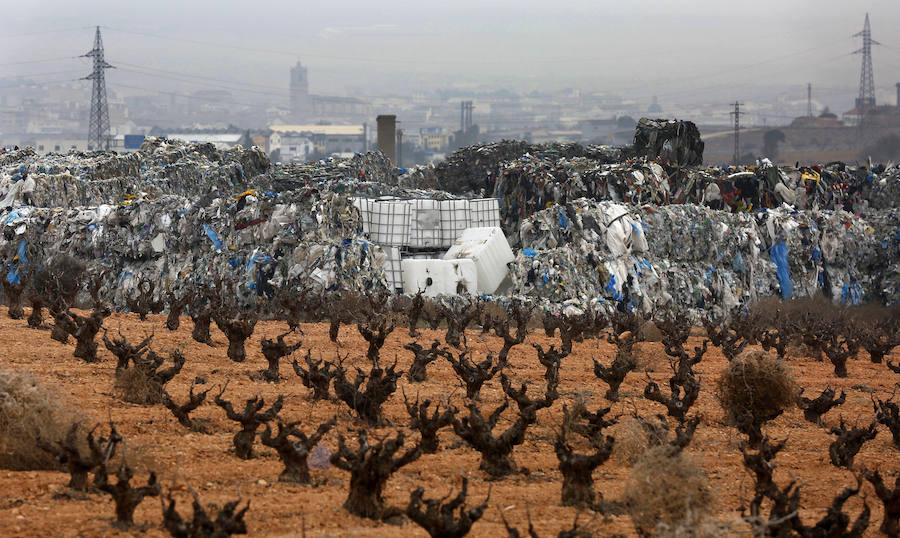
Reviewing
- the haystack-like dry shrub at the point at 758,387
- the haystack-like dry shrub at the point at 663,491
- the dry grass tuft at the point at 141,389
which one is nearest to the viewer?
the haystack-like dry shrub at the point at 663,491

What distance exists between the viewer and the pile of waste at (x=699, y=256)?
21.0 metres

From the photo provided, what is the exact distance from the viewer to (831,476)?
9891 millimetres

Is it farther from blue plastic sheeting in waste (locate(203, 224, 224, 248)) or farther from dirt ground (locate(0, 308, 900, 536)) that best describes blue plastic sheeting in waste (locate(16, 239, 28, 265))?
dirt ground (locate(0, 308, 900, 536))

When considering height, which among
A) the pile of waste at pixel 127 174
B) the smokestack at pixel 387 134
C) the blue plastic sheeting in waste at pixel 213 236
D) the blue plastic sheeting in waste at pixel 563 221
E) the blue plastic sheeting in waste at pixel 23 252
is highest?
the smokestack at pixel 387 134

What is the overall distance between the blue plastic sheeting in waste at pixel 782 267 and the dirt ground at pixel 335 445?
7393 millimetres

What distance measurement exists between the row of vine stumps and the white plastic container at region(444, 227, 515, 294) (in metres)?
1.22

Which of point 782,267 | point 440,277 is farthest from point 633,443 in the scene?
point 782,267

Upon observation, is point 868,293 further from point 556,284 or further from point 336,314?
point 336,314

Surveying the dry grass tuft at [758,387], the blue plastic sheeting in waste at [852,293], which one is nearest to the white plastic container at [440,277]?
the blue plastic sheeting in waste at [852,293]

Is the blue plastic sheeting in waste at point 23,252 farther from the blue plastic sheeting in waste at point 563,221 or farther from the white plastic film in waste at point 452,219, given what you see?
the blue plastic sheeting in waste at point 563,221

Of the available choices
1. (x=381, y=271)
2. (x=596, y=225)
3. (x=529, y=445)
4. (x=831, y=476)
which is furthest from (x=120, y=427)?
(x=596, y=225)

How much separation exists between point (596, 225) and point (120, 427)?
13.9 metres

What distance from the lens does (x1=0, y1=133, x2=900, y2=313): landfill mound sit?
2089cm

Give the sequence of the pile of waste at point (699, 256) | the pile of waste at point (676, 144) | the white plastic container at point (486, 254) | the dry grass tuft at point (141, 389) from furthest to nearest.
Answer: the pile of waste at point (676, 144), the white plastic container at point (486, 254), the pile of waste at point (699, 256), the dry grass tuft at point (141, 389)
